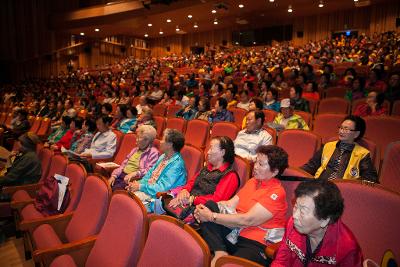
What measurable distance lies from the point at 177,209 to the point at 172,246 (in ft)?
2.71

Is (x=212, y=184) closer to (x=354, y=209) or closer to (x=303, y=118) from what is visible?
(x=354, y=209)

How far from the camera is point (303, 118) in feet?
12.5

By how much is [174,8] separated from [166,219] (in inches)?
540

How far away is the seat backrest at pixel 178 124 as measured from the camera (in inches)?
162

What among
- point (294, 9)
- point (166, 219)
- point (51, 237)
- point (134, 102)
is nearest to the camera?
point (166, 219)

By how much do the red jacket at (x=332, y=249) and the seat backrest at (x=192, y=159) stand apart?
4.25 ft

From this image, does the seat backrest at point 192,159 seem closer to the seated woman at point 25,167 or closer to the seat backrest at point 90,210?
the seat backrest at point 90,210

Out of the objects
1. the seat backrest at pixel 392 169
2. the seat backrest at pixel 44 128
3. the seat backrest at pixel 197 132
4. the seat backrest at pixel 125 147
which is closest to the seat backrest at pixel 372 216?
the seat backrest at pixel 392 169

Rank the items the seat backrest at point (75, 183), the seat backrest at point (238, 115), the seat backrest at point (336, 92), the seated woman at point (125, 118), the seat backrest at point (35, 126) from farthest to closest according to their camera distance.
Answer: the seat backrest at point (35, 126), the seat backrest at point (336, 92), the seated woman at point (125, 118), the seat backrest at point (238, 115), the seat backrest at point (75, 183)

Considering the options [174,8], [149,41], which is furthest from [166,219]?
[149,41]

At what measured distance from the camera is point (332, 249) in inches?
45.4

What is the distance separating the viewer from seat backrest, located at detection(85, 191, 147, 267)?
1.44m

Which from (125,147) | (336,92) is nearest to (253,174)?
(125,147)

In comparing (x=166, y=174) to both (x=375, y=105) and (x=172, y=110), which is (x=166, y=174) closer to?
(x=375, y=105)
